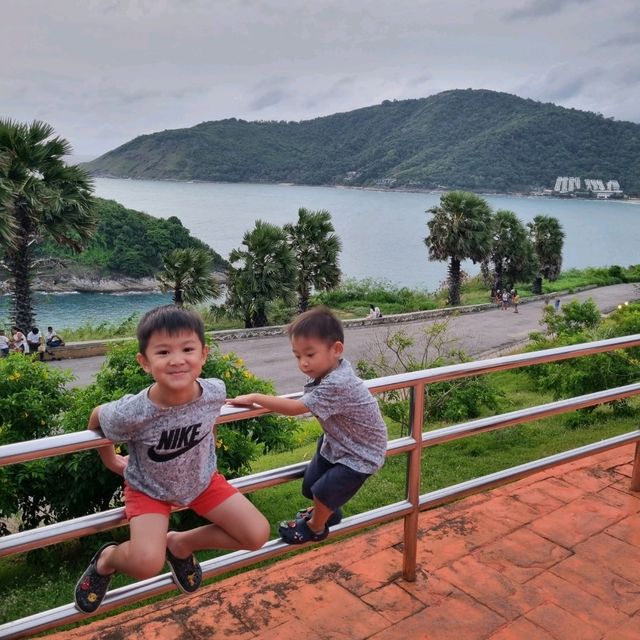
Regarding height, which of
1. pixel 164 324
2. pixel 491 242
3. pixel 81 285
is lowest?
pixel 81 285

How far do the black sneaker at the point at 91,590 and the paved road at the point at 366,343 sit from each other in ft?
43.9

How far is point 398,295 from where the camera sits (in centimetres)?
4088

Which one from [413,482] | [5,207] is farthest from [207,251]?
[413,482]

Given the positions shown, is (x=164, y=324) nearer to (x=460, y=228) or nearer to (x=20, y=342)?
(x=20, y=342)

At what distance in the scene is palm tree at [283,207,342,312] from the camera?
3177cm

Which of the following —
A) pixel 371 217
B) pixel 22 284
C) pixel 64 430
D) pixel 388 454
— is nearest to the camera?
pixel 388 454

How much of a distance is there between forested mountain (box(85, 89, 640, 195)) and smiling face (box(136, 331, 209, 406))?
5001 inches

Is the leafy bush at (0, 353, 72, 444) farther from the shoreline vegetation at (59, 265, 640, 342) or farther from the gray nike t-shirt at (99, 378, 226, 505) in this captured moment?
the shoreline vegetation at (59, 265, 640, 342)

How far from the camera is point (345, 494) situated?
2.00 meters

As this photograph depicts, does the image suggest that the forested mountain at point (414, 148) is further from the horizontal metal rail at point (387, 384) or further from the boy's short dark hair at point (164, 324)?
the boy's short dark hair at point (164, 324)

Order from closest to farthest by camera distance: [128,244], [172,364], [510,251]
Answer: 1. [172,364]
2. [510,251]
3. [128,244]

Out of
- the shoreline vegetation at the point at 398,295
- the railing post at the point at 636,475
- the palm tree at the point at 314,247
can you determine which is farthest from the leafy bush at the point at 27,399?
the palm tree at the point at 314,247

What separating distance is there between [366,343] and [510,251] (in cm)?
2203

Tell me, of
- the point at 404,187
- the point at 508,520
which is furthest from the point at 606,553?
the point at 404,187
